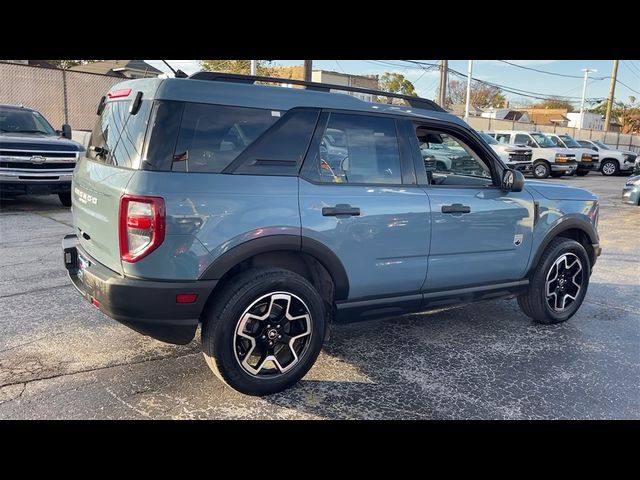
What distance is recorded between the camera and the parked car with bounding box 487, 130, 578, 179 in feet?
72.2

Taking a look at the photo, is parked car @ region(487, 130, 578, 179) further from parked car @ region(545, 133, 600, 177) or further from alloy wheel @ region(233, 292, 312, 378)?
alloy wheel @ region(233, 292, 312, 378)

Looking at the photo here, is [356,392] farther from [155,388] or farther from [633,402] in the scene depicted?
[633,402]

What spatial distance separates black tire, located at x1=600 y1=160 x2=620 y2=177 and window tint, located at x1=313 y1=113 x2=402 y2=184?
25.9 metres

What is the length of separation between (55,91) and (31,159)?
9322 mm

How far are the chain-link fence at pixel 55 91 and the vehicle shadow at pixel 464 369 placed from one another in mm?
15922

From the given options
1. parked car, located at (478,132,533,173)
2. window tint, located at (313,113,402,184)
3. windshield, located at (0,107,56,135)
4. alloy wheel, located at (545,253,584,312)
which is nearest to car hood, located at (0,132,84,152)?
windshield, located at (0,107,56,135)

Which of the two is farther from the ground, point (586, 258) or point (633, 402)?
point (586, 258)

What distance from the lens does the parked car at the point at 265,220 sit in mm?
3059

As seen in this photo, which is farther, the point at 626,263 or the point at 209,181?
the point at 626,263

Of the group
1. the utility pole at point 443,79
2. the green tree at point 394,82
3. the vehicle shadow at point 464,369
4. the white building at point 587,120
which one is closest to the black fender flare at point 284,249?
the vehicle shadow at point 464,369

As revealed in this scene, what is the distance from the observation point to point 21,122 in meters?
10.0

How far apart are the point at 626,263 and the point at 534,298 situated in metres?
3.79

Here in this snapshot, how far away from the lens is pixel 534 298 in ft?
15.9
